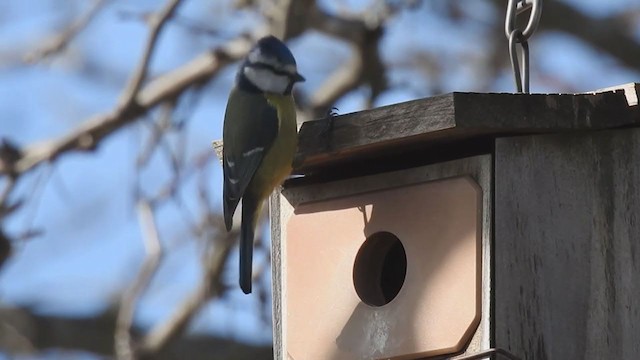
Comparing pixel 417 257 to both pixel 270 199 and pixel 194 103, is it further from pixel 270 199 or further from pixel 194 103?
pixel 194 103

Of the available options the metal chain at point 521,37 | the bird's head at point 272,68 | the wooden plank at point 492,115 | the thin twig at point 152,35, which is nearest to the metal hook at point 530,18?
the metal chain at point 521,37

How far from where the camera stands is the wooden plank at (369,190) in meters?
2.59

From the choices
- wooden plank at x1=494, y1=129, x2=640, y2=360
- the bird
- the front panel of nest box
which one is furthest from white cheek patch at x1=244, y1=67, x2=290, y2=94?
wooden plank at x1=494, y1=129, x2=640, y2=360

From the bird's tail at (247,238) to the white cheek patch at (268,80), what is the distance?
1.08 feet

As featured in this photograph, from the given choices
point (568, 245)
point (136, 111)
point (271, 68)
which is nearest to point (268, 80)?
point (271, 68)

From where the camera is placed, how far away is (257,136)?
3422 mm

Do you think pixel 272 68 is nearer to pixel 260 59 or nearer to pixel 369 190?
pixel 260 59

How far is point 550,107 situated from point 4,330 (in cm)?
432

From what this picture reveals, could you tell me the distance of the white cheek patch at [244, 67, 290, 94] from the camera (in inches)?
138

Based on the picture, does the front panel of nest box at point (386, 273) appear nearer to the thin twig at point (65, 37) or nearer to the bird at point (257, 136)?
the bird at point (257, 136)

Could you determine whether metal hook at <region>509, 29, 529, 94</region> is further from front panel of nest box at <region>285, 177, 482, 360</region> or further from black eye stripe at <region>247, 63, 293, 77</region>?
black eye stripe at <region>247, 63, 293, 77</region>

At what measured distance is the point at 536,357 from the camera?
2502mm

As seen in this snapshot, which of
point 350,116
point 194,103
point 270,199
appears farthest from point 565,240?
point 194,103

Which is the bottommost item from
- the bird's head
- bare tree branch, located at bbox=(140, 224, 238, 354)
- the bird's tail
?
bare tree branch, located at bbox=(140, 224, 238, 354)
